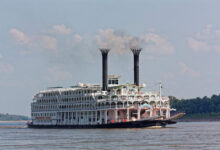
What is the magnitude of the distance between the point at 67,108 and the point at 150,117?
2544 centimetres

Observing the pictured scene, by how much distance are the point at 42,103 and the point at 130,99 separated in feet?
101

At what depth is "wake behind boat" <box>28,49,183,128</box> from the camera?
11700 cm

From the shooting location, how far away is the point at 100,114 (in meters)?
122

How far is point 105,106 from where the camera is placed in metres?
120

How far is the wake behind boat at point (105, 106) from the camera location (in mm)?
117000

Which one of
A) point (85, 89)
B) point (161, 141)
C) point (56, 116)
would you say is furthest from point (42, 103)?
point (161, 141)

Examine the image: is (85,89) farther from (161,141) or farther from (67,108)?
(161,141)

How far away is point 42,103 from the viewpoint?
141 metres

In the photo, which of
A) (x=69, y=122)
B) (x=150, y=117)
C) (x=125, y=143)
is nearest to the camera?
(x=125, y=143)

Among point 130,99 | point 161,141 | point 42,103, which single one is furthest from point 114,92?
point 161,141

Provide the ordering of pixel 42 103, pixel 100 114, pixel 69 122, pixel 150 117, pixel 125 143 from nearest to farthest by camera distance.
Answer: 1. pixel 125 143
2. pixel 150 117
3. pixel 100 114
4. pixel 69 122
5. pixel 42 103

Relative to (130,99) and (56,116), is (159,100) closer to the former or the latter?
(130,99)

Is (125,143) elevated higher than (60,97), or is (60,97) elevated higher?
(60,97)

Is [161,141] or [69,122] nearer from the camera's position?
[161,141]
